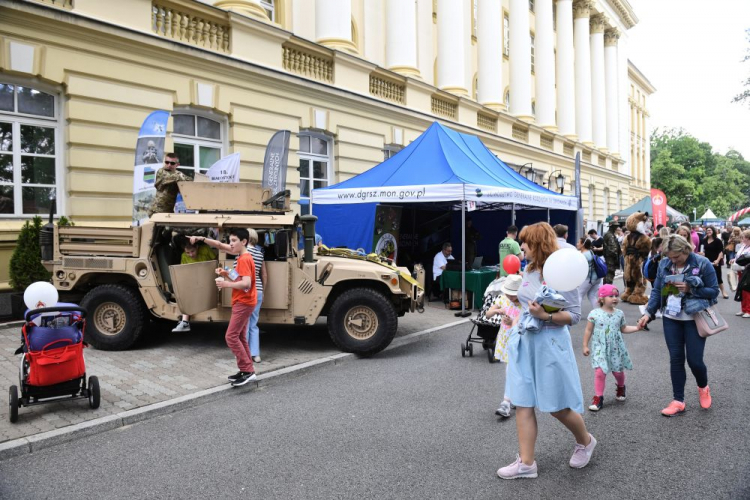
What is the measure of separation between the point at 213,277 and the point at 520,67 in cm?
2439

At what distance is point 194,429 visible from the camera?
5094mm

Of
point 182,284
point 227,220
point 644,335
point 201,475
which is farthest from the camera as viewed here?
point 644,335

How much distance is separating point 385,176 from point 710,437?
30.1 ft

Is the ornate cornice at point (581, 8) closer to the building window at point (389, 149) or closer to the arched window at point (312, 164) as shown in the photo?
the building window at point (389, 149)

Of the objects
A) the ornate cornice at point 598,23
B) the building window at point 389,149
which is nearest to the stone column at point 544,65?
the ornate cornice at point 598,23

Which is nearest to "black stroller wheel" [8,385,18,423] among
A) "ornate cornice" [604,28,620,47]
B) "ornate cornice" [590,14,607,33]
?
"ornate cornice" [590,14,607,33]

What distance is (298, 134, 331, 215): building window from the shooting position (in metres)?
15.5

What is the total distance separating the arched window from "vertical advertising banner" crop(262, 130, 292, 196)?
349cm

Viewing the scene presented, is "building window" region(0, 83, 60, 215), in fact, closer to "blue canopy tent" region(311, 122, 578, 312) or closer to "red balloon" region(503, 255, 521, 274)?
"blue canopy tent" region(311, 122, 578, 312)

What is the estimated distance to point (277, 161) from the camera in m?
11.4

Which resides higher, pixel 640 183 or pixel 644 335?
pixel 640 183

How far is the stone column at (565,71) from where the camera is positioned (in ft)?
109

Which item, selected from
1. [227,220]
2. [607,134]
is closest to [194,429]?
[227,220]

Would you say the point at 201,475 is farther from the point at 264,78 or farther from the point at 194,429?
the point at 264,78
